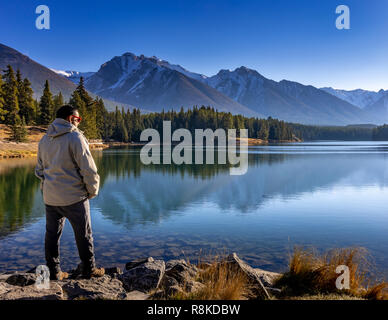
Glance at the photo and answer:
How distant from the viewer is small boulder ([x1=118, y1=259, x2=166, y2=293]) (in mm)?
6556

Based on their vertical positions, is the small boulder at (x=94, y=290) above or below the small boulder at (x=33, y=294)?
below

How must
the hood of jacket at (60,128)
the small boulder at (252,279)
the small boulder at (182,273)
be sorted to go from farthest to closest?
the small boulder at (182,273), the small boulder at (252,279), the hood of jacket at (60,128)

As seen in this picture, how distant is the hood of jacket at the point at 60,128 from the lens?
5965 millimetres

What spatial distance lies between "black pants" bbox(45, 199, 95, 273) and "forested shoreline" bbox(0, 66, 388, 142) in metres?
62.3

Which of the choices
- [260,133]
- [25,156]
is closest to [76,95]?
[25,156]

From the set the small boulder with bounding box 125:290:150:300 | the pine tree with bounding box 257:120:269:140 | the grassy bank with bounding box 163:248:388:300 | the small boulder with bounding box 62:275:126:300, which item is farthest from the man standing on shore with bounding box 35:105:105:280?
the pine tree with bounding box 257:120:269:140

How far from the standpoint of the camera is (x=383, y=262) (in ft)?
33.4

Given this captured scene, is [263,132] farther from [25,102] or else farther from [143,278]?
[143,278]

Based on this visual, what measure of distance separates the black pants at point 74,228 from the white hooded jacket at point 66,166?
16 centimetres

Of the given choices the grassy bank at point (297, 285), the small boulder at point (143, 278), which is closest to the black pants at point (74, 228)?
the small boulder at point (143, 278)

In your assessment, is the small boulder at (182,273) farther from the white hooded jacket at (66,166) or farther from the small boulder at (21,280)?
the small boulder at (21,280)

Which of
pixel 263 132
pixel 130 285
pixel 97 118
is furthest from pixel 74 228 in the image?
pixel 263 132
